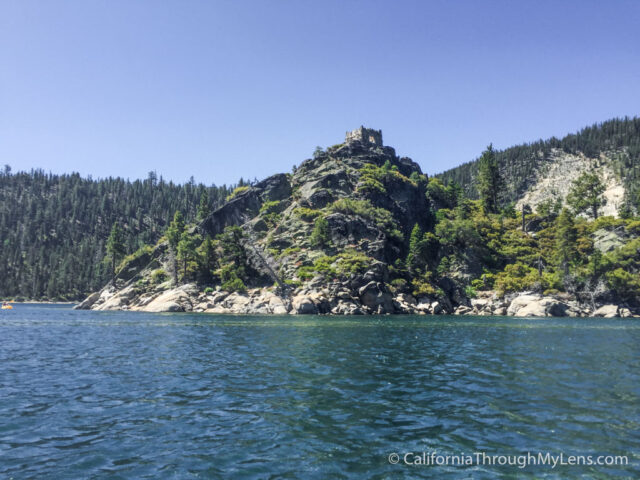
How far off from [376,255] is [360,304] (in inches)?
752

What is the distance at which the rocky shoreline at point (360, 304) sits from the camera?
81.9 meters

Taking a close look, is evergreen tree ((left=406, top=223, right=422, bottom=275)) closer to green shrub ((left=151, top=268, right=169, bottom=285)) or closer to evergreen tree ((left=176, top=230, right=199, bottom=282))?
evergreen tree ((left=176, top=230, right=199, bottom=282))

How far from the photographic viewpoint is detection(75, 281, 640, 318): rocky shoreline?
3223 inches

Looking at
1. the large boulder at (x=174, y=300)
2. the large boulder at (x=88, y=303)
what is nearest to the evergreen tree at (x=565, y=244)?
the large boulder at (x=174, y=300)

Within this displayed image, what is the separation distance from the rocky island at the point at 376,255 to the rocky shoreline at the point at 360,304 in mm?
288

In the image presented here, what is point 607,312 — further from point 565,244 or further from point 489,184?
point 489,184

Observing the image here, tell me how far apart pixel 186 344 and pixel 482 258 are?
95.5 meters

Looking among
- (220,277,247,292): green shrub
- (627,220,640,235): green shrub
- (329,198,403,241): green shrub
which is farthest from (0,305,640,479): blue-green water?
(627,220,640,235): green shrub

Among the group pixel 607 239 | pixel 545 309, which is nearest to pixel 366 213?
pixel 545 309

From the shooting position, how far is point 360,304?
85.8 meters

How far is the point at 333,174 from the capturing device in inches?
5103

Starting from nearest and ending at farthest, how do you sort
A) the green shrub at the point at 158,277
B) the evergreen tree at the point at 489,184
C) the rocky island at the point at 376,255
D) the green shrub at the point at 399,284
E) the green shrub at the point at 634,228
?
the rocky island at the point at 376,255 → the green shrub at the point at 399,284 → the green shrub at the point at 634,228 → the green shrub at the point at 158,277 → the evergreen tree at the point at 489,184

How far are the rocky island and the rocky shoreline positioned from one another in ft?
0.94

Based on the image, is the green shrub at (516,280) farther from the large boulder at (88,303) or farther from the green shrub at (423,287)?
the large boulder at (88,303)
